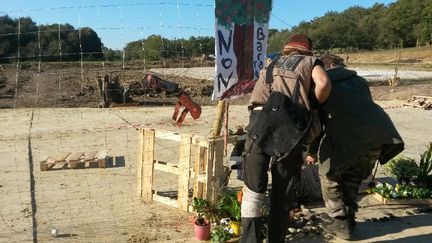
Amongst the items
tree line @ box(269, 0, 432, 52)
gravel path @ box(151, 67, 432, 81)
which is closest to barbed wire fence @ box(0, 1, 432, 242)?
gravel path @ box(151, 67, 432, 81)

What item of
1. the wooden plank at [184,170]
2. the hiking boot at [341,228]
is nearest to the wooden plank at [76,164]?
the wooden plank at [184,170]

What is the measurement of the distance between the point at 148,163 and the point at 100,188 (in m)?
1.06

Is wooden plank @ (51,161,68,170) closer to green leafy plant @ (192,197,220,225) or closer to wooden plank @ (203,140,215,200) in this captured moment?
wooden plank @ (203,140,215,200)

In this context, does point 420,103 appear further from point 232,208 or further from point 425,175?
point 232,208

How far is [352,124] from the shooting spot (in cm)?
419

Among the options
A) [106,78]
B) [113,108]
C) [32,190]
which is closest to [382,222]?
[32,190]

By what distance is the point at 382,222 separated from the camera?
4.75 m

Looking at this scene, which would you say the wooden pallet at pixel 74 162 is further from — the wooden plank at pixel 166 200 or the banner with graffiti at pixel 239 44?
the banner with graffiti at pixel 239 44

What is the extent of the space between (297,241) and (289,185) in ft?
2.85

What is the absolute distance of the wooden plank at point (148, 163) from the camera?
17.5 feet

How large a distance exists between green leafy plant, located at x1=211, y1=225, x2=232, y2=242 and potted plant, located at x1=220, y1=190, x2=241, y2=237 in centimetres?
7

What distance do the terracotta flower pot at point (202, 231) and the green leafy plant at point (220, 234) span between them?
2.6 inches

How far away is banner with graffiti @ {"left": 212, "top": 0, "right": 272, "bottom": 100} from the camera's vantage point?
5.03 meters

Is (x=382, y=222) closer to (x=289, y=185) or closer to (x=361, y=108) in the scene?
(x=361, y=108)
